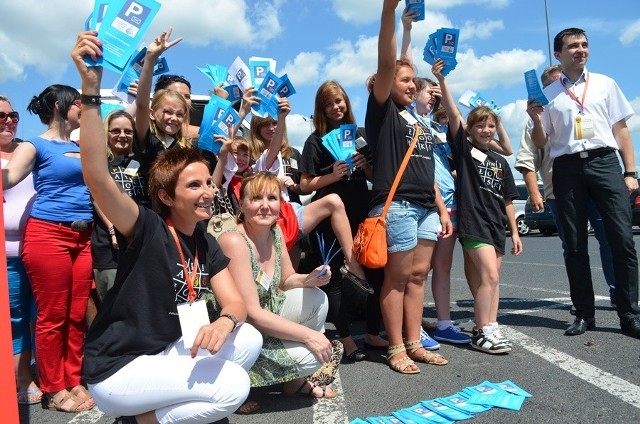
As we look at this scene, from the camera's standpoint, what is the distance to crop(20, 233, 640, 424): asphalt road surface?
9.59ft

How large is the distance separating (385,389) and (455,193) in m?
1.78

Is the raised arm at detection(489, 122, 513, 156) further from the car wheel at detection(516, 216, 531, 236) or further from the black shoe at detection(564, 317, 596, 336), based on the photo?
the car wheel at detection(516, 216, 531, 236)

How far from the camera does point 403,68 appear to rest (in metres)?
3.86

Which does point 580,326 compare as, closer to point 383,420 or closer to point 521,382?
point 521,382

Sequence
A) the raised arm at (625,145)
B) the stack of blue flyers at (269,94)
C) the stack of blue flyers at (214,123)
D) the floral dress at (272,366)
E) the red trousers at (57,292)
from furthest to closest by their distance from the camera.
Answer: the raised arm at (625,145) < the stack of blue flyers at (269,94) < the stack of blue flyers at (214,123) < the red trousers at (57,292) < the floral dress at (272,366)

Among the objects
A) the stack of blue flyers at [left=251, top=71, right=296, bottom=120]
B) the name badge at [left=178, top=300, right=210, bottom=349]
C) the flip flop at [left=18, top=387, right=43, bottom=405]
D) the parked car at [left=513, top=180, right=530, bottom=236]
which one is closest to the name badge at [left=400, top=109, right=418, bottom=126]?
the stack of blue flyers at [left=251, top=71, right=296, bottom=120]

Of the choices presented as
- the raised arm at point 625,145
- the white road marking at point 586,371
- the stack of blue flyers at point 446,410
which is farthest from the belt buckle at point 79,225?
the raised arm at point 625,145

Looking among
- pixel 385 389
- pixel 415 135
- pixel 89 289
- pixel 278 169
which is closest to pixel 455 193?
pixel 415 135

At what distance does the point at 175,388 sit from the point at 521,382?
2.12m

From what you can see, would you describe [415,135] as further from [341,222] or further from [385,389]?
[385,389]

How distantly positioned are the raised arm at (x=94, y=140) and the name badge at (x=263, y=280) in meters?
1.11

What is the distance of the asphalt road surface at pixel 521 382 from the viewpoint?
292 centimetres

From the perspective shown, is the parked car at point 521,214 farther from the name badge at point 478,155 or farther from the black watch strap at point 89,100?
the black watch strap at point 89,100

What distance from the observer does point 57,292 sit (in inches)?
133
